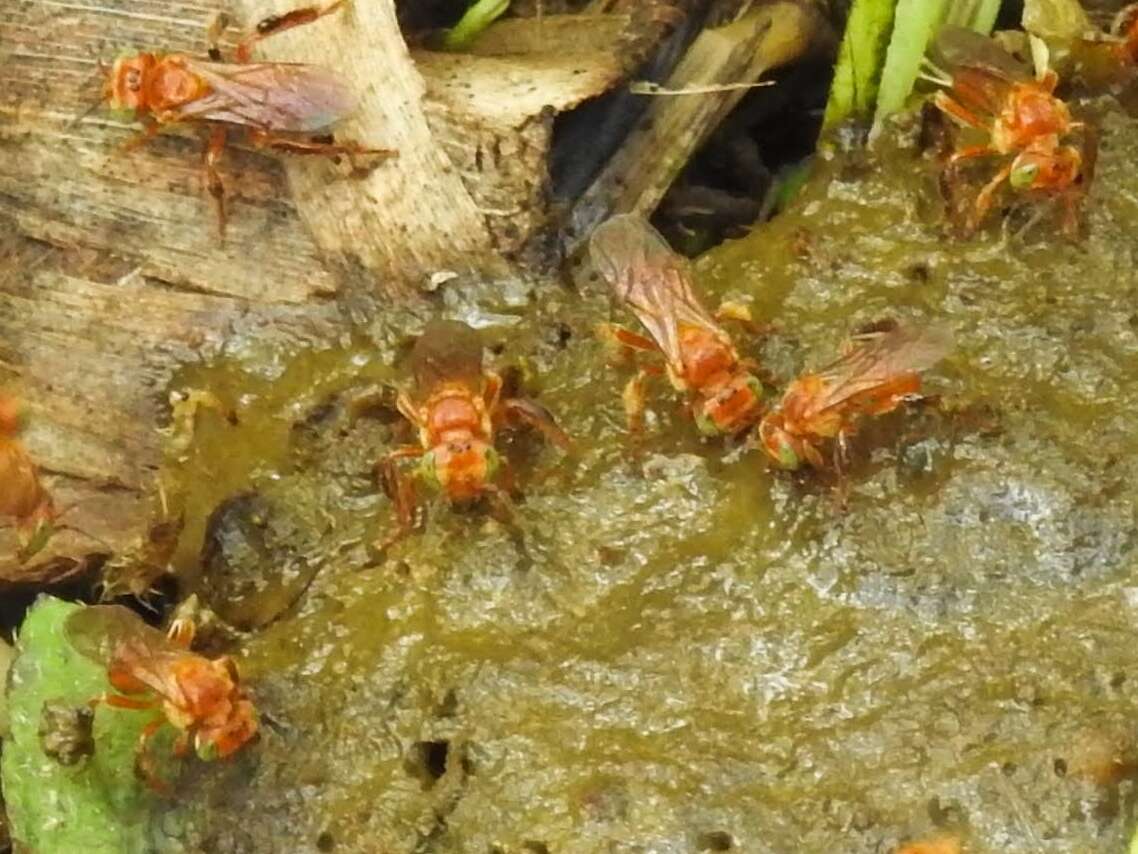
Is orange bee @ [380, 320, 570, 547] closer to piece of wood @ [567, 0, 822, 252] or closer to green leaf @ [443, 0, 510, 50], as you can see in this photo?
piece of wood @ [567, 0, 822, 252]

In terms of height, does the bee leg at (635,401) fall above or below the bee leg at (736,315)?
below

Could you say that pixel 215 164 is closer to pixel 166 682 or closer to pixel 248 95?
pixel 248 95

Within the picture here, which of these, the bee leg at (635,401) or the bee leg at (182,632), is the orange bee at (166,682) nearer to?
the bee leg at (182,632)

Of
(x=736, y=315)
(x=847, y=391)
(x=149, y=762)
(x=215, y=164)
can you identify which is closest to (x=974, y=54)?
(x=736, y=315)

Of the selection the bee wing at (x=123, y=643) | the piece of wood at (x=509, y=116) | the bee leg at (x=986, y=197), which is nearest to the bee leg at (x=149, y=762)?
the bee wing at (x=123, y=643)

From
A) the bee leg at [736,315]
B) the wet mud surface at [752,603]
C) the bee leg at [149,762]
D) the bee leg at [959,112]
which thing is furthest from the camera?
the bee leg at [959,112]

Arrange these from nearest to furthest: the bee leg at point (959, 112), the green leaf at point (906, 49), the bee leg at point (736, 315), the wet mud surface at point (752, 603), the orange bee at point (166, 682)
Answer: the wet mud surface at point (752, 603)
the orange bee at point (166, 682)
the bee leg at point (736, 315)
the bee leg at point (959, 112)
the green leaf at point (906, 49)

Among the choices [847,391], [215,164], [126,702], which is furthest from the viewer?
[215,164]

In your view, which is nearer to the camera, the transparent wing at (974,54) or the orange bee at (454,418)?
the orange bee at (454,418)

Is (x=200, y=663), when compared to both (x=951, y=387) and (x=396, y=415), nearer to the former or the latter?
(x=396, y=415)
